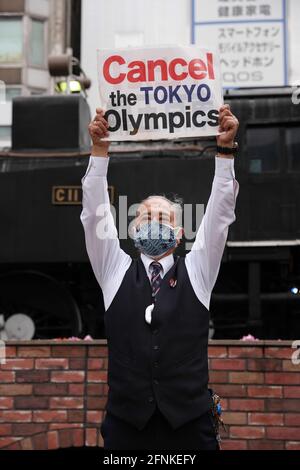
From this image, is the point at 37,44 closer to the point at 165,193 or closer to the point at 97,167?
the point at 165,193

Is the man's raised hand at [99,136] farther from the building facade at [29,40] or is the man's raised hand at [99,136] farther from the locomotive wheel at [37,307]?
the building facade at [29,40]

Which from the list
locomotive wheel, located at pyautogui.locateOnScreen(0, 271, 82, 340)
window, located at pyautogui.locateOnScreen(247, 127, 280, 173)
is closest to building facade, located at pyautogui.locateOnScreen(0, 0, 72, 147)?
locomotive wheel, located at pyautogui.locateOnScreen(0, 271, 82, 340)

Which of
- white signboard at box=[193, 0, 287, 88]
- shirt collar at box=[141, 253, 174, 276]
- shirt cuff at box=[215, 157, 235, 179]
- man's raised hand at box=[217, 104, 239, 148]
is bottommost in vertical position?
shirt collar at box=[141, 253, 174, 276]

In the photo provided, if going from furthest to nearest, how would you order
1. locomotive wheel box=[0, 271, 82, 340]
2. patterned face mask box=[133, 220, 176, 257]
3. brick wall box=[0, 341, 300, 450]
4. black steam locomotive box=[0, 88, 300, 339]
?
locomotive wheel box=[0, 271, 82, 340], black steam locomotive box=[0, 88, 300, 339], brick wall box=[0, 341, 300, 450], patterned face mask box=[133, 220, 176, 257]

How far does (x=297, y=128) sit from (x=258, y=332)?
8.48 feet

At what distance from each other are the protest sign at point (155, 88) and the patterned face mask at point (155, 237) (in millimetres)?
418

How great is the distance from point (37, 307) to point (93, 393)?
229 inches

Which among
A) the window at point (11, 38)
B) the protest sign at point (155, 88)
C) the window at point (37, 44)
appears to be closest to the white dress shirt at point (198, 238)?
the protest sign at point (155, 88)

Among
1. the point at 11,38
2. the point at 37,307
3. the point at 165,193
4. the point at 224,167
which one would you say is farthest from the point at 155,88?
the point at 11,38

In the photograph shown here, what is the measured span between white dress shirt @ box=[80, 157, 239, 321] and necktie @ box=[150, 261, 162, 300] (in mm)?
17

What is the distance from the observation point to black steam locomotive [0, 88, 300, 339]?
9516mm

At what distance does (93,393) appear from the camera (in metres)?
4.33

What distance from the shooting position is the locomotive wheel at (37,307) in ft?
32.5

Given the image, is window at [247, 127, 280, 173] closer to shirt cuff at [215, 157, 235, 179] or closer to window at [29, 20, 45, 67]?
shirt cuff at [215, 157, 235, 179]
